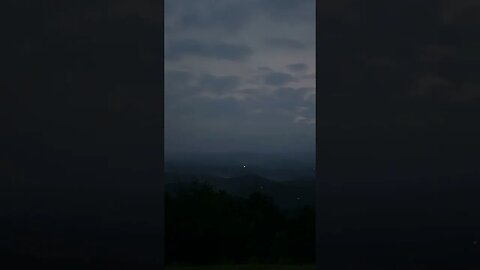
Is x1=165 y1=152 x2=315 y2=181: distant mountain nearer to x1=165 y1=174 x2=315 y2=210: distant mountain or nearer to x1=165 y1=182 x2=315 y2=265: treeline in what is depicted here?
x1=165 y1=174 x2=315 y2=210: distant mountain

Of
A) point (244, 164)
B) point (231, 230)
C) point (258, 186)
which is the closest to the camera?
point (244, 164)

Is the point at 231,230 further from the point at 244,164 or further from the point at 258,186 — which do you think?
the point at 244,164

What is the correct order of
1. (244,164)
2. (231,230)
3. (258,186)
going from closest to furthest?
1. (244,164)
2. (258,186)
3. (231,230)

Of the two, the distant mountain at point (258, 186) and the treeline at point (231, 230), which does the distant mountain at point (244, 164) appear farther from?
the treeline at point (231, 230)

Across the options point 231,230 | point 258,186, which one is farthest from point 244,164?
point 231,230

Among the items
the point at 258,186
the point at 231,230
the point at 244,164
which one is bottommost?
the point at 231,230

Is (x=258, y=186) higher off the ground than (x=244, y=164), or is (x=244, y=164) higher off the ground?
(x=244, y=164)

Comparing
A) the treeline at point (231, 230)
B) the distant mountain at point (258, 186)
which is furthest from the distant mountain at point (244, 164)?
the treeline at point (231, 230)

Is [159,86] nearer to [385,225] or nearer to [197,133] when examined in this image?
[385,225]

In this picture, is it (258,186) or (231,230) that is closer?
(258,186)

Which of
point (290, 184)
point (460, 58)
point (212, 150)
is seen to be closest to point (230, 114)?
point (212, 150)
